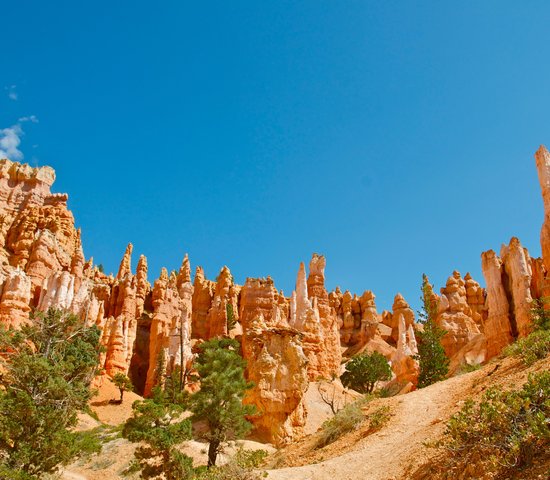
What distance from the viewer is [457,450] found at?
1108 cm

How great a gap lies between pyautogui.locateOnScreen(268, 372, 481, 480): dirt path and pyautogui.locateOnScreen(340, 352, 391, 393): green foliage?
92.3 feet

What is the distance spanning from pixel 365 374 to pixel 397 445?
1356 inches

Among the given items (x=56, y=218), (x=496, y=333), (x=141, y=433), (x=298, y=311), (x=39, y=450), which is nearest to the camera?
(x=39, y=450)

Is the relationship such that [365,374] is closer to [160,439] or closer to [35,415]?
[160,439]

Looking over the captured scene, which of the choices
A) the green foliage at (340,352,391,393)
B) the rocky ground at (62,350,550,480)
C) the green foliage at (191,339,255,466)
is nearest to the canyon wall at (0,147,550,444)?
the green foliage at (340,352,391,393)

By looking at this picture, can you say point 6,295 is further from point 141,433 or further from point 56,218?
point 141,433

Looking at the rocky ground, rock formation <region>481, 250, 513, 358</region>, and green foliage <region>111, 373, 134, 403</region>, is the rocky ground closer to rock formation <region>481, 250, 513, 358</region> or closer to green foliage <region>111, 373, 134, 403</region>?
green foliage <region>111, 373, 134, 403</region>

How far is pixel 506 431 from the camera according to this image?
10578mm

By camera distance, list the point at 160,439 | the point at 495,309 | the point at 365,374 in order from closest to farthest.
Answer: the point at 160,439
the point at 495,309
the point at 365,374

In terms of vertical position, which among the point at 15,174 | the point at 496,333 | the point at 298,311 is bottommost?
the point at 496,333

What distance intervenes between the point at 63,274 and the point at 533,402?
48.1 meters

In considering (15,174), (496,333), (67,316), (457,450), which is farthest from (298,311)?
(15,174)

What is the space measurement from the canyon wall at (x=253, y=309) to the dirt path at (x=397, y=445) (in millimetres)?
8770

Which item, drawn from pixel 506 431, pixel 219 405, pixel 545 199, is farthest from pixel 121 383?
pixel 506 431
